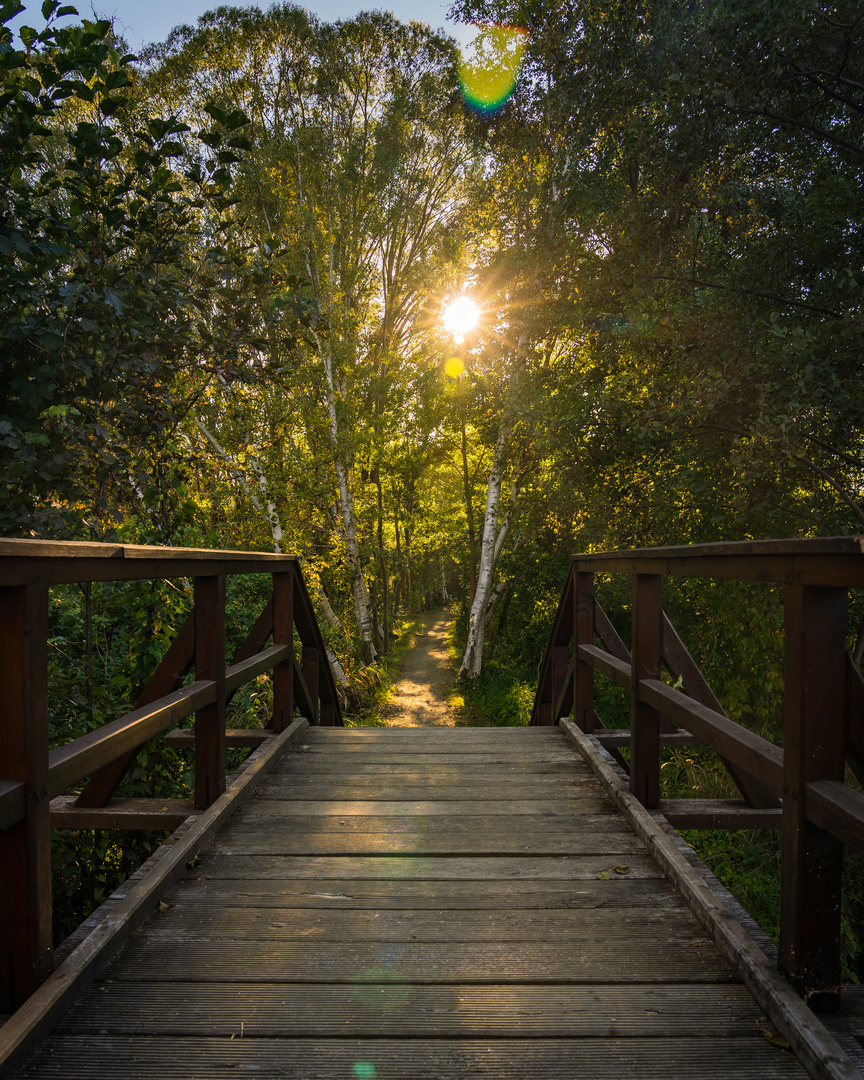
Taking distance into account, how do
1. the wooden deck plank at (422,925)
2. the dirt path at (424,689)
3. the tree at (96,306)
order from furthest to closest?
the dirt path at (424,689), the tree at (96,306), the wooden deck plank at (422,925)

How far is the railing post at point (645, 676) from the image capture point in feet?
9.02

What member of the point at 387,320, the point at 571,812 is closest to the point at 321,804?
the point at 571,812

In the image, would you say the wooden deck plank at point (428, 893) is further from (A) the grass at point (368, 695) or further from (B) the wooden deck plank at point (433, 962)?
(A) the grass at point (368, 695)

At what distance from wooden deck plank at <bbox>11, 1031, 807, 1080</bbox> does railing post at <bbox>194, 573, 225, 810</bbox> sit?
4.25 ft

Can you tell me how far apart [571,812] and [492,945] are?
3.65ft

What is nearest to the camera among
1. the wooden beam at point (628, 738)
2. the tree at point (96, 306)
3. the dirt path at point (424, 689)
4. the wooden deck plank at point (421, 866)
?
the wooden deck plank at point (421, 866)

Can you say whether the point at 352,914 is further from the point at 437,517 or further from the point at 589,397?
the point at 437,517

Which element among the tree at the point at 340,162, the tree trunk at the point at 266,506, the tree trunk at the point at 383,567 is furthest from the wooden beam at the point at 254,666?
the tree trunk at the point at 383,567

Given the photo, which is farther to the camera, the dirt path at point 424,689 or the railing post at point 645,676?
the dirt path at point 424,689

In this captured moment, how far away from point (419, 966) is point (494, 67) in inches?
495

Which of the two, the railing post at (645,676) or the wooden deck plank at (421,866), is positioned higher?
the railing post at (645,676)

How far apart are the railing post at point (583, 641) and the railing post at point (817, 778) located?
244 centimetres

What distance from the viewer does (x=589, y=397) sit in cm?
724

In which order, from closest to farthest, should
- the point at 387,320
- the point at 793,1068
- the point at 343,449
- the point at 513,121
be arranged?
the point at 793,1068, the point at 513,121, the point at 343,449, the point at 387,320
